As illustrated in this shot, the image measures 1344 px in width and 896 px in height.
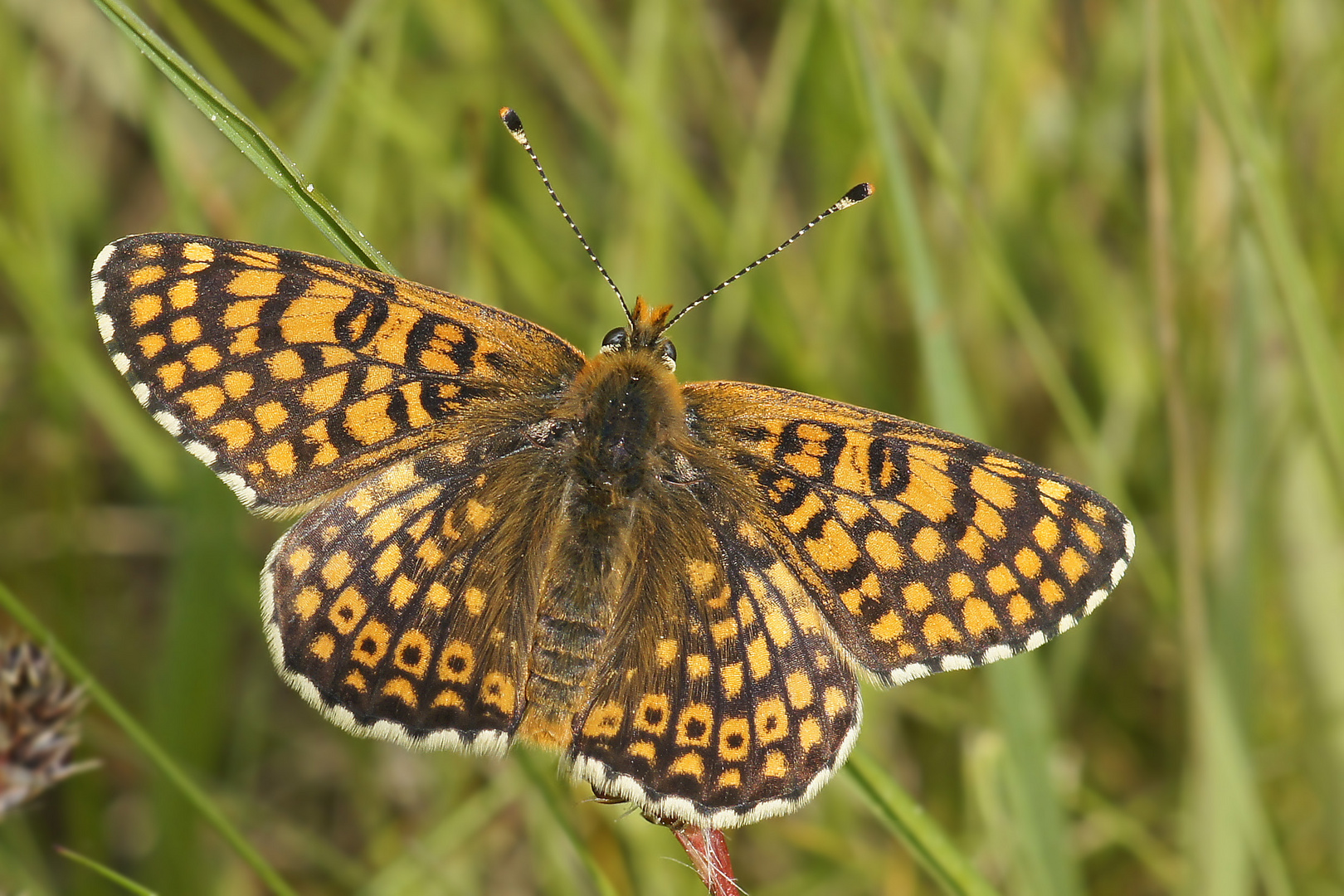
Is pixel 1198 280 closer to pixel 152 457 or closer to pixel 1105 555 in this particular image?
pixel 1105 555

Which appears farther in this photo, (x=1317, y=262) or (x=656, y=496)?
(x=1317, y=262)

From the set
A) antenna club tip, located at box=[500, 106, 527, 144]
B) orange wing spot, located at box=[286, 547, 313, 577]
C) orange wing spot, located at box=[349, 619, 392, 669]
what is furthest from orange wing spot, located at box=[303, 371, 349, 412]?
antenna club tip, located at box=[500, 106, 527, 144]

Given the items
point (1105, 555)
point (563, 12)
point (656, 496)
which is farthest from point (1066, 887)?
point (563, 12)

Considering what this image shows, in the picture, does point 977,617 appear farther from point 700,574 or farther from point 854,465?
point 700,574

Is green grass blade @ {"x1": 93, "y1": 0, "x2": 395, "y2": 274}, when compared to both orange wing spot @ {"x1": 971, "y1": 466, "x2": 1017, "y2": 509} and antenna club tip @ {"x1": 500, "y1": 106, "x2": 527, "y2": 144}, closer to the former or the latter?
antenna club tip @ {"x1": 500, "y1": 106, "x2": 527, "y2": 144}

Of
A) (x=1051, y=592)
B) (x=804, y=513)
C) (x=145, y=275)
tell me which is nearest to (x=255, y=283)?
(x=145, y=275)

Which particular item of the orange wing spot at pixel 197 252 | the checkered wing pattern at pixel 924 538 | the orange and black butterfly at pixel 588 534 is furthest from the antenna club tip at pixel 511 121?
the checkered wing pattern at pixel 924 538
